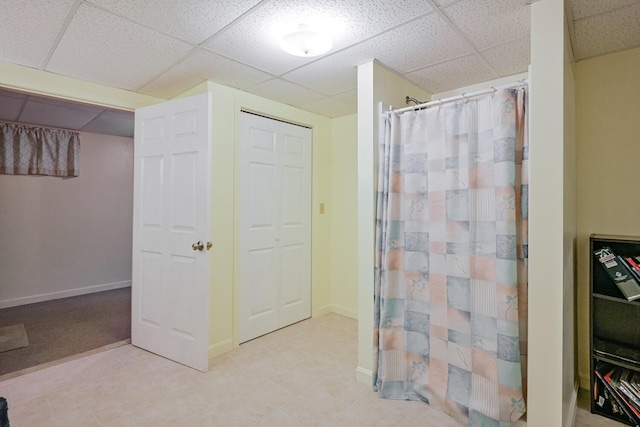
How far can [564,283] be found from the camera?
1.55m

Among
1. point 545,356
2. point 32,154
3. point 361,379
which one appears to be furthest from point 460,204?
point 32,154

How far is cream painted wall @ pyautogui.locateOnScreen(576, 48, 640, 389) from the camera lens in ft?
6.61

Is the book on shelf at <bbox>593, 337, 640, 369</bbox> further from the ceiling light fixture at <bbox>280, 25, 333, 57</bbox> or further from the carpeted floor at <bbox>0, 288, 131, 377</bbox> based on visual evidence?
the carpeted floor at <bbox>0, 288, 131, 377</bbox>

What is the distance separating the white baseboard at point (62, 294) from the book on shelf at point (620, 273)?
555cm

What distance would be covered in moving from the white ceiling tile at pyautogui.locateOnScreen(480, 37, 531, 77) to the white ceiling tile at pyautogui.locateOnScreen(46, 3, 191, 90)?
198 centimetres

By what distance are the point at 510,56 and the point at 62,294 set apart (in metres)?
5.62

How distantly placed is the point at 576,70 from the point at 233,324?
10.5ft

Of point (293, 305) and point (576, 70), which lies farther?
point (293, 305)

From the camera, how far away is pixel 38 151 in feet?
13.5

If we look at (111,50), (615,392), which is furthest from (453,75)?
(111,50)

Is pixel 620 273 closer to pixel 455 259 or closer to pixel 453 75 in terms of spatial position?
pixel 455 259

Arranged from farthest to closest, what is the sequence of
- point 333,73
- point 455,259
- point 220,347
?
point 220,347 → point 333,73 → point 455,259

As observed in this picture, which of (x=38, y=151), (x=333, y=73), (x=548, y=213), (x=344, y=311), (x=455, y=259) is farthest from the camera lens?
(x=38, y=151)

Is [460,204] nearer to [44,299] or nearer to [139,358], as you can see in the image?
[139,358]
